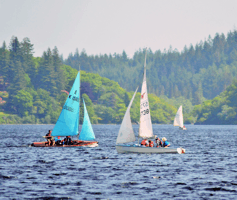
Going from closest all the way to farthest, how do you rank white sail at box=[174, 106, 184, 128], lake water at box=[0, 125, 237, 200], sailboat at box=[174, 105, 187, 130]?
lake water at box=[0, 125, 237, 200] < sailboat at box=[174, 105, 187, 130] < white sail at box=[174, 106, 184, 128]

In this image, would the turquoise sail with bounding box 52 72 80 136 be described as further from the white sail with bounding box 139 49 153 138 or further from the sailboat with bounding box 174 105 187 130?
the sailboat with bounding box 174 105 187 130

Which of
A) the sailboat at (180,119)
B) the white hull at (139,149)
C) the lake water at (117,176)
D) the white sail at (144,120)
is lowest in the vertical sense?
the lake water at (117,176)

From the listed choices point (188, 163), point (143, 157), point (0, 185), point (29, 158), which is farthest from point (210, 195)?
point (29, 158)

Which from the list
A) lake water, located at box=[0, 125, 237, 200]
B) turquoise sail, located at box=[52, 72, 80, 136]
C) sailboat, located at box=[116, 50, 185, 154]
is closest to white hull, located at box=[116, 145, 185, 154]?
sailboat, located at box=[116, 50, 185, 154]

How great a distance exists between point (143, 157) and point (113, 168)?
10.4 meters

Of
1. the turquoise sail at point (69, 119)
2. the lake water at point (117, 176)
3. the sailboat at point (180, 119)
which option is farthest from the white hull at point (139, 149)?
the sailboat at point (180, 119)

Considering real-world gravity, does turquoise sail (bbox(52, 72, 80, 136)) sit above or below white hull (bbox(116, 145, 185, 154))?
above

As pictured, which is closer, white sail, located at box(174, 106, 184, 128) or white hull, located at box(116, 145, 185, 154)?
white hull, located at box(116, 145, 185, 154)

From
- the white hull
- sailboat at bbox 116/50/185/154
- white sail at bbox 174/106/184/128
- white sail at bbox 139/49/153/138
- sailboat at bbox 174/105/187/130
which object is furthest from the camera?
white sail at bbox 174/106/184/128

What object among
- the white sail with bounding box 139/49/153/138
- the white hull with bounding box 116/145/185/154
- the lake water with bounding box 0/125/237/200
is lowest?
the lake water with bounding box 0/125/237/200

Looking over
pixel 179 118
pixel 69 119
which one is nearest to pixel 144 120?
pixel 69 119

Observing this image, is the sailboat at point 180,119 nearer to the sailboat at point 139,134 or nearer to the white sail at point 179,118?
the white sail at point 179,118

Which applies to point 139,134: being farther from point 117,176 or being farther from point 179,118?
point 179,118

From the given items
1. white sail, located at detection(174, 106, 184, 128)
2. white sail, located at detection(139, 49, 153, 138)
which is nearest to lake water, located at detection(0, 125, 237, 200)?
white sail, located at detection(139, 49, 153, 138)
